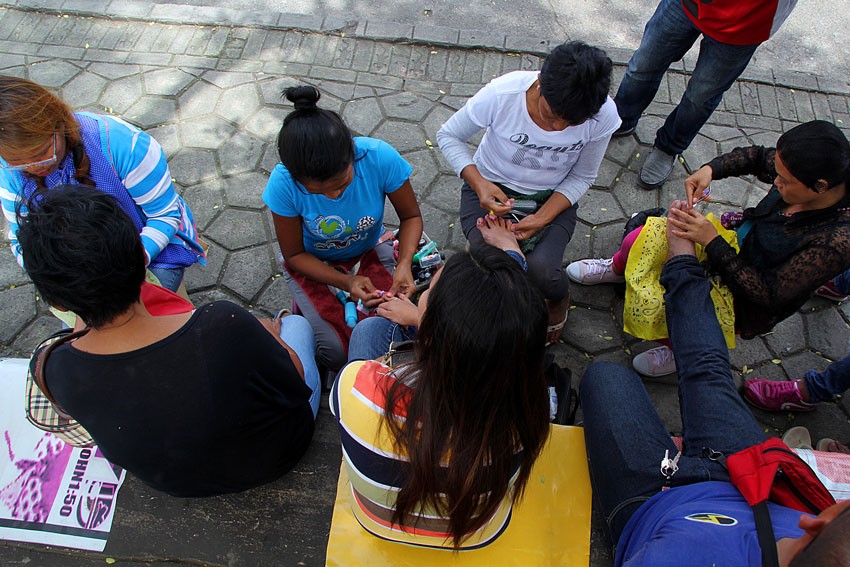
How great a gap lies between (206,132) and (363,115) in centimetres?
118

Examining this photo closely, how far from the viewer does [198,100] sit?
4203 millimetres

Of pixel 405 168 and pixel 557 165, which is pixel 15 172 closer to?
pixel 405 168

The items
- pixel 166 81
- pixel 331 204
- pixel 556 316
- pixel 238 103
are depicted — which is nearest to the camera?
pixel 331 204

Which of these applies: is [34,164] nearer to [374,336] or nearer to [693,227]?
[374,336]

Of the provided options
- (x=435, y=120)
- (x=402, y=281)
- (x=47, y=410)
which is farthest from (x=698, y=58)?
(x=47, y=410)

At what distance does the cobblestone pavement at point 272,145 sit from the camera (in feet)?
7.33

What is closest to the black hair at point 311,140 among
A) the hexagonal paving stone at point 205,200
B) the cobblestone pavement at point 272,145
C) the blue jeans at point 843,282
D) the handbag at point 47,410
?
the handbag at point 47,410

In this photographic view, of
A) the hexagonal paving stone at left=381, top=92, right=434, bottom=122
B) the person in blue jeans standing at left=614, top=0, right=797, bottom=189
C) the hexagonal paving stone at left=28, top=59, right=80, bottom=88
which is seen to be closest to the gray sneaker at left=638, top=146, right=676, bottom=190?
the person in blue jeans standing at left=614, top=0, right=797, bottom=189

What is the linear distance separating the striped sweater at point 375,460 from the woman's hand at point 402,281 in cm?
100

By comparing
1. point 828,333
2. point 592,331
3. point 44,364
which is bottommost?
point 592,331

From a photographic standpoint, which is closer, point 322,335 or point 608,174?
point 322,335

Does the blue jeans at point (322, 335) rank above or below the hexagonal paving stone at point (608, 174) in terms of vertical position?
below

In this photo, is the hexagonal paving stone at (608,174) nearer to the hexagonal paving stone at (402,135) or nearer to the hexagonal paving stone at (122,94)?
the hexagonal paving stone at (402,135)

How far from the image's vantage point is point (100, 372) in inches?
64.8
